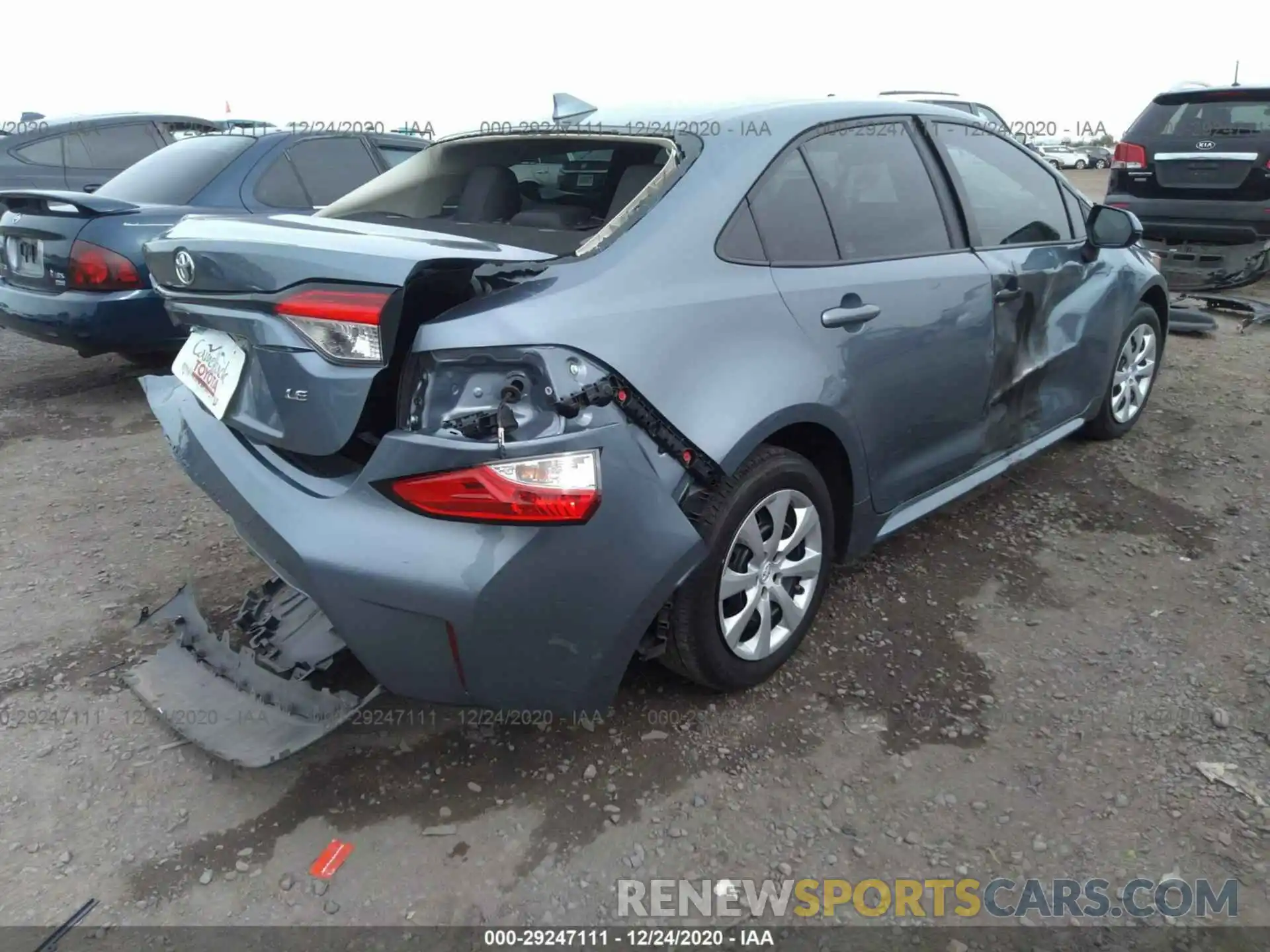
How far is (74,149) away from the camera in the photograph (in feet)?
24.6

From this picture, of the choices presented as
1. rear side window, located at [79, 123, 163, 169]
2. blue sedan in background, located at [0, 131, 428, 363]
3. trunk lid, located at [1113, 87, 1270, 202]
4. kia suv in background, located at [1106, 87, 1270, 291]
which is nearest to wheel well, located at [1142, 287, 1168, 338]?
kia suv in background, located at [1106, 87, 1270, 291]

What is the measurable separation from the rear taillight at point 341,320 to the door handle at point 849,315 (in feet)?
3.98

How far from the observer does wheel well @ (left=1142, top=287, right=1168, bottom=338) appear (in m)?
4.39

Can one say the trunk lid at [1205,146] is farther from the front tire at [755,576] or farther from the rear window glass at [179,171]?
the rear window glass at [179,171]

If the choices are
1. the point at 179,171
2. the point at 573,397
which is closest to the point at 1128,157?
the point at 179,171

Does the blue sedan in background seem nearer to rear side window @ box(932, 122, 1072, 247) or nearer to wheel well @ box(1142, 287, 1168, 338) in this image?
rear side window @ box(932, 122, 1072, 247)

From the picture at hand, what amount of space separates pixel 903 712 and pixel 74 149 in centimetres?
823

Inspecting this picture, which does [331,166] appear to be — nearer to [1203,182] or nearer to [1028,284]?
[1028,284]

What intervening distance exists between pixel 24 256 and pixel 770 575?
4634 millimetres

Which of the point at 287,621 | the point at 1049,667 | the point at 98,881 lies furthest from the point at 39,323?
the point at 1049,667

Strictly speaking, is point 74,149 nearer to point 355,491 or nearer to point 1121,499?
point 355,491

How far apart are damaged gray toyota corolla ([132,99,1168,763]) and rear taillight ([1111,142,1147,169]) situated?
17.3 ft

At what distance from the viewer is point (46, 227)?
15.3ft

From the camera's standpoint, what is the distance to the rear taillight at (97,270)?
4609 millimetres
